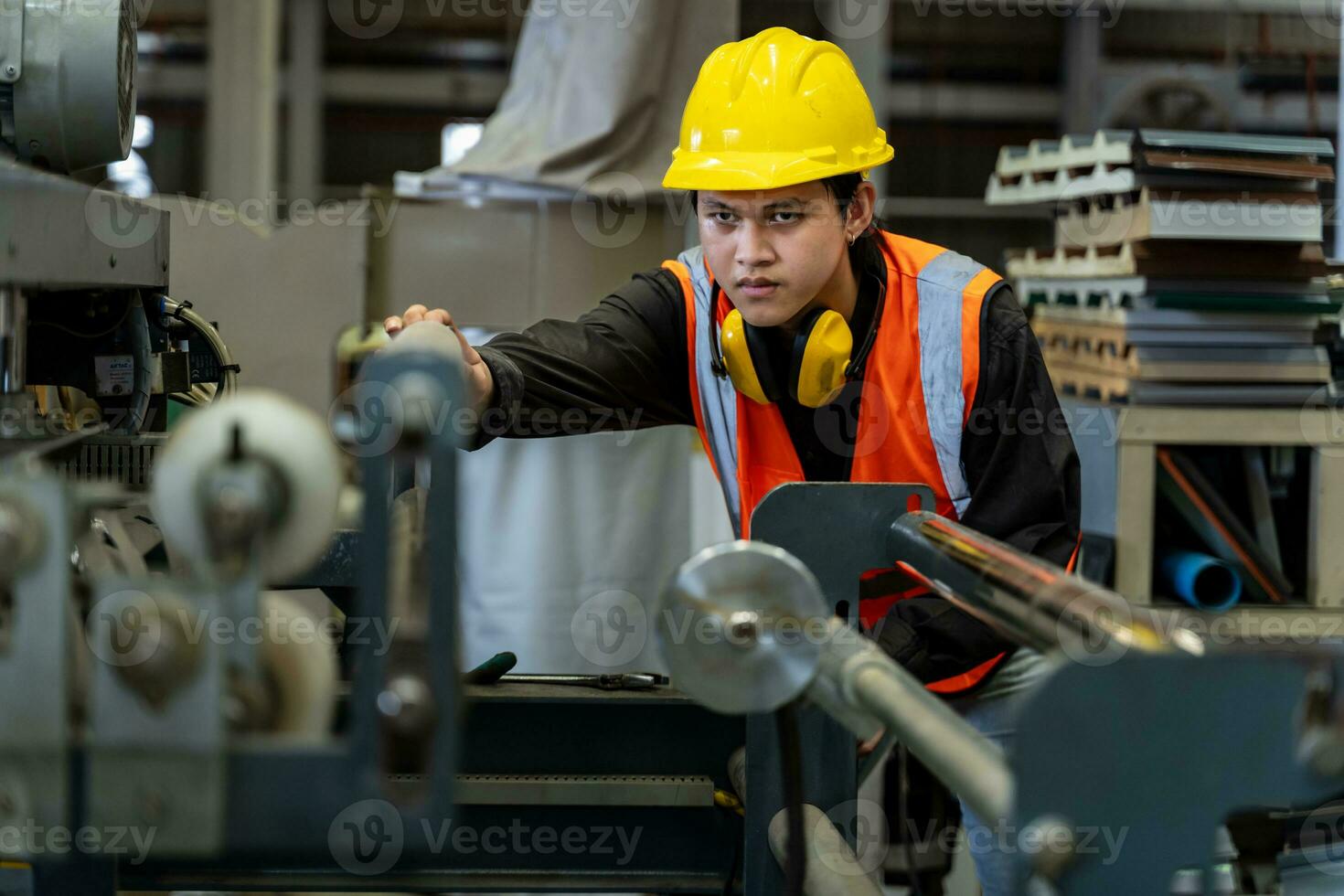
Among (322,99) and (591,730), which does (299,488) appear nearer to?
(591,730)

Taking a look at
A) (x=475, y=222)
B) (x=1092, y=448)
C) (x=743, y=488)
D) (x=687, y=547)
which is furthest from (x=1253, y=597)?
(x=475, y=222)

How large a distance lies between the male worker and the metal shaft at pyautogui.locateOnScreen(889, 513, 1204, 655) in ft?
1.47

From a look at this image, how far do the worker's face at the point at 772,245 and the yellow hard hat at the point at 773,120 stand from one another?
29 mm

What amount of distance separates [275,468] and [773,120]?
1.10 meters
